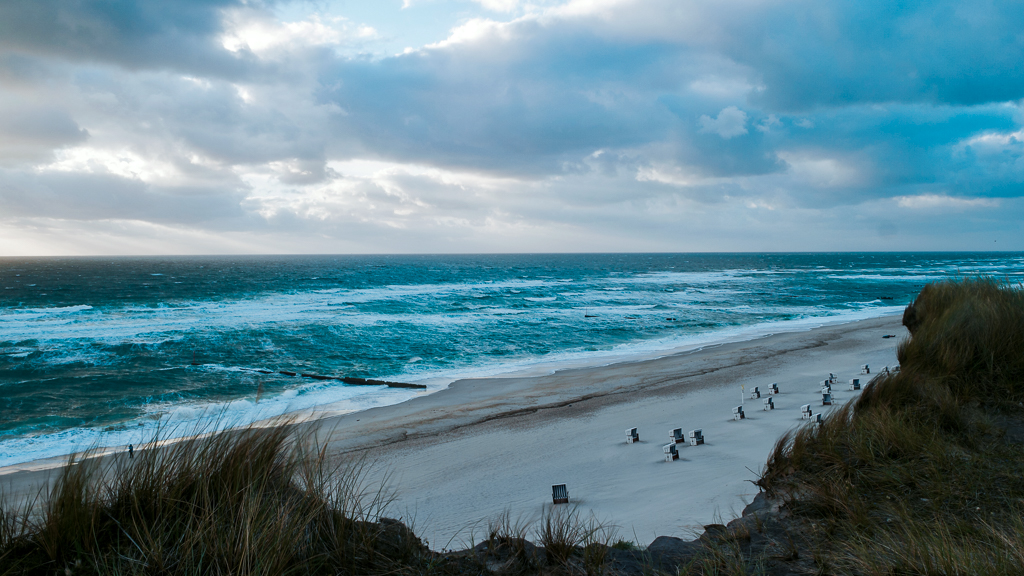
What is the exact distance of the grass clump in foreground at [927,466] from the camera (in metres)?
3.02

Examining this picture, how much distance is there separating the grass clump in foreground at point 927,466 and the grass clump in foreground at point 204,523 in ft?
9.80

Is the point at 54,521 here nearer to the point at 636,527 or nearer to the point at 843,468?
the point at 636,527

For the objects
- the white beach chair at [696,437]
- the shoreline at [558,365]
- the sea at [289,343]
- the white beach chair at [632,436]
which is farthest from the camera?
the sea at [289,343]

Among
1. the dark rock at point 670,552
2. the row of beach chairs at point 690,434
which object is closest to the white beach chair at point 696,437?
the row of beach chairs at point 690,434

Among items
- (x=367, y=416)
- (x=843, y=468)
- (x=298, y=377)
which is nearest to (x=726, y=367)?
(x=367, y=416)

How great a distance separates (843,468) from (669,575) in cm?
244

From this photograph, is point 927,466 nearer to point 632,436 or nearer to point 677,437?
point 677,437

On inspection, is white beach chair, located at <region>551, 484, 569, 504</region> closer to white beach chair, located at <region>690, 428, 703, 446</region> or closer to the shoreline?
white beach chair, located at <region>690, 428, 703, 446</region>

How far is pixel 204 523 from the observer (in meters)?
2.74

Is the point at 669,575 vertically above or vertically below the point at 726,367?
above

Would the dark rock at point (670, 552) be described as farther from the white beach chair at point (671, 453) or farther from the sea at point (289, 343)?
the white beach chair at point (671, 453)

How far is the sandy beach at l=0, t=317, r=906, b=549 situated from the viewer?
684 centimetres

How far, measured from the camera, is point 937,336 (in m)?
7.25

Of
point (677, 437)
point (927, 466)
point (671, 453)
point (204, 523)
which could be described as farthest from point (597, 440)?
point (204, 523)
